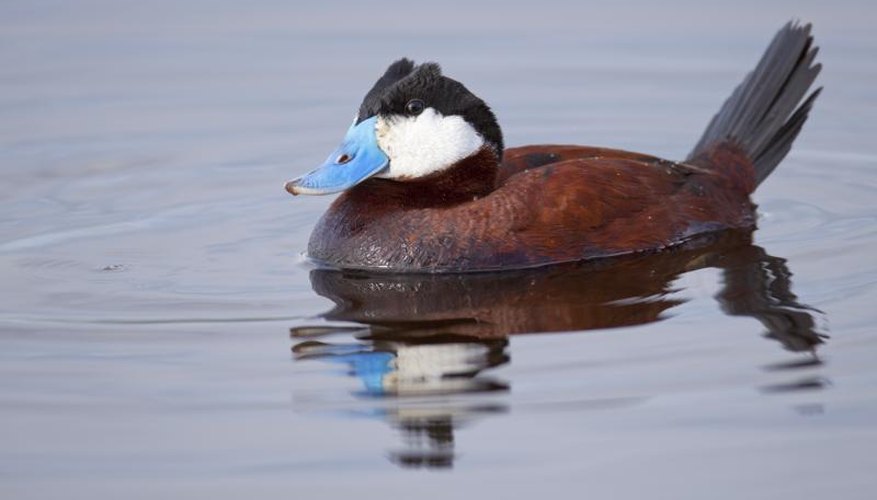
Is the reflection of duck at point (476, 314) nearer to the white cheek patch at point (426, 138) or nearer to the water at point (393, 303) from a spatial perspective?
the water at point (393, 303)

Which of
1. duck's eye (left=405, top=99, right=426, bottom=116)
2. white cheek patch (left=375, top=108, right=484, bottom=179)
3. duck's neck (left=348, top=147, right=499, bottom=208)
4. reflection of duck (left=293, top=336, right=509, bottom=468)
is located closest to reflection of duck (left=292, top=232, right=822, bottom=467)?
reflection of duck (left=293, top=336, right=509, bottom=468)

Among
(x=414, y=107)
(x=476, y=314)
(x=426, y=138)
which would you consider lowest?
(x=476, y=314)

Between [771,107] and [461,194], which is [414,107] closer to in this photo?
[461,194]

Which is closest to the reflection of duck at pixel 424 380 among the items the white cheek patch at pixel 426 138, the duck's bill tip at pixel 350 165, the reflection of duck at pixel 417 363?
the reflection of duck at pixel 417 363

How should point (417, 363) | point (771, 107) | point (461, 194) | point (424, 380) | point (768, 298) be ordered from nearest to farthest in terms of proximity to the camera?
point (424, 380)
point (417, 363)
point (768, 298)
point (461, 194)
point (771, 107)

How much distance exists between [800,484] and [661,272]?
2467 millimetres

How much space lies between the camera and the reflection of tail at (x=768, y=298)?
6293mm

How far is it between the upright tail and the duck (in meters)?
0.74

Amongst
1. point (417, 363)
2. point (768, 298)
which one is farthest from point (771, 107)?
point (417, 363)

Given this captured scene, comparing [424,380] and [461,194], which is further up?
[461,194]

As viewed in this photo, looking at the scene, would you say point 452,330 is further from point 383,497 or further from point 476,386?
point 383,497

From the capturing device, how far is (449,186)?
7473 mm

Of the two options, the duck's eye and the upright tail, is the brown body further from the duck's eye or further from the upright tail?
the upright tail

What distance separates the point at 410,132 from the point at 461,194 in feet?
1.19
